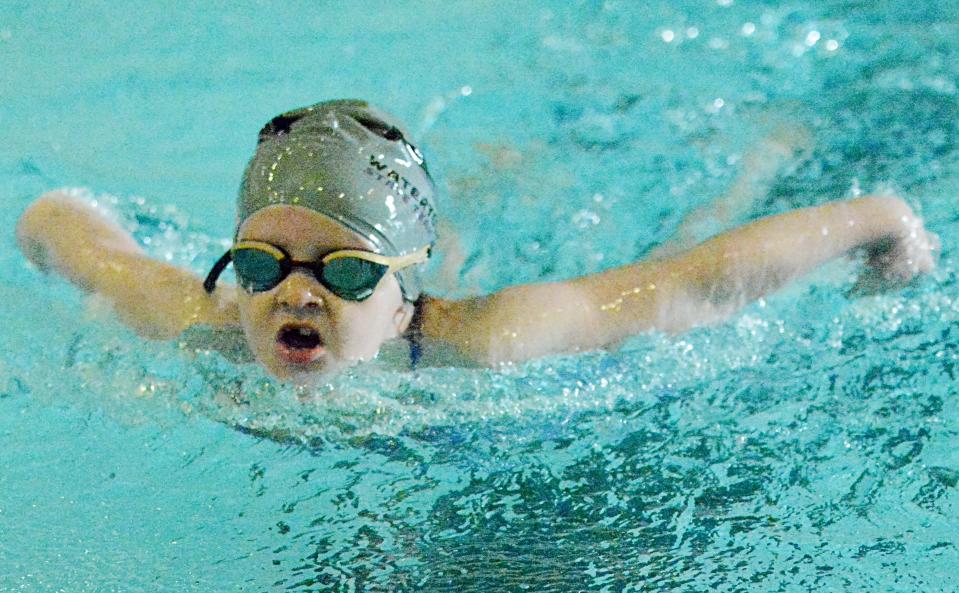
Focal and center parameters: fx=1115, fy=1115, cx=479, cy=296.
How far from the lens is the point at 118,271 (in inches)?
133

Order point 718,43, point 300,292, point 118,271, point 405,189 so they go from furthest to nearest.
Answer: point 718,43, point 118,271, point 405,189, point 300,292

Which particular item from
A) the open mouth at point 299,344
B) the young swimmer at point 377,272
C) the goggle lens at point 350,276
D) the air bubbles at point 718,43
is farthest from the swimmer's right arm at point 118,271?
the air bubbles at point 718,43

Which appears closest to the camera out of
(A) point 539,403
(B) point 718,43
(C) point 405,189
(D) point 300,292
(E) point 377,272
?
(D) point 300,292

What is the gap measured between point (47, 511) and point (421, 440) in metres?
0.96

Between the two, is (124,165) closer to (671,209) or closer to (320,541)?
(671,209)

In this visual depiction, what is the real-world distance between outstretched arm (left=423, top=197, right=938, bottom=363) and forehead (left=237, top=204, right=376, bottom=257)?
1.54 feet

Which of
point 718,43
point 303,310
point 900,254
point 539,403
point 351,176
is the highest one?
point 718,43

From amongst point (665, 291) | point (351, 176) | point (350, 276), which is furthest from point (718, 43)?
point (350, 276)

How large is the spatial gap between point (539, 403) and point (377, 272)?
641 mm

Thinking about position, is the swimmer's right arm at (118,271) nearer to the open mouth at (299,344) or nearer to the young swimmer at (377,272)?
the young swimmer at (377,272)

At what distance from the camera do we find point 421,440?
301cm

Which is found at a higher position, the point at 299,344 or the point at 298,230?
the point at 298,230

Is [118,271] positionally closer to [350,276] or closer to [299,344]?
[299,344]

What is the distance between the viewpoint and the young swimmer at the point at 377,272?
2.76 m
